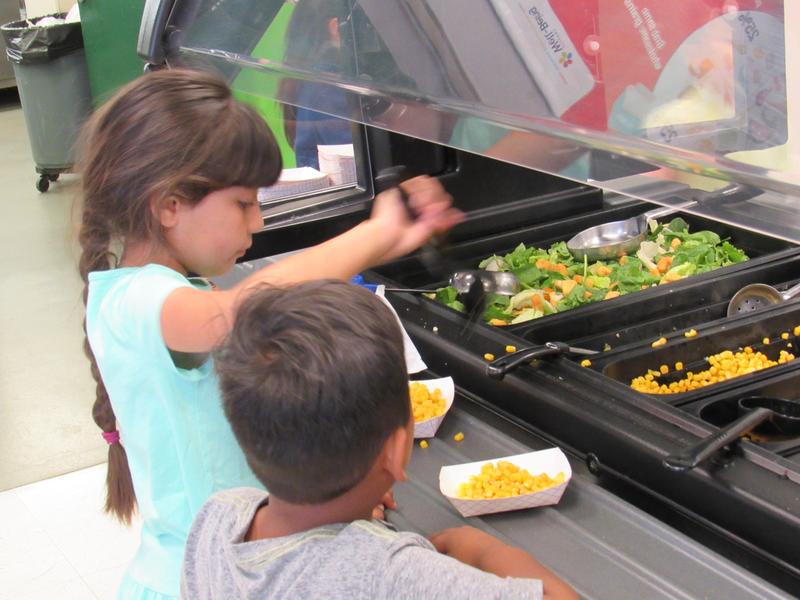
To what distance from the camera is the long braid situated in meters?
1.39

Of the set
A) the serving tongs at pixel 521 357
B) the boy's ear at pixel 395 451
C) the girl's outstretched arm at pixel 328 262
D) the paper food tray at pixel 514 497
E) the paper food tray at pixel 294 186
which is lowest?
the paper food tray at pixel 514 497

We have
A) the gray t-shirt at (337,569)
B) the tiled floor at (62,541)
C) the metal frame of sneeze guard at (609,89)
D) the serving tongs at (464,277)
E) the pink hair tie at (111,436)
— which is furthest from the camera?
the tiled floor at (62,541)

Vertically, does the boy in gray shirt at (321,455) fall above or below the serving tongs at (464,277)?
A: above

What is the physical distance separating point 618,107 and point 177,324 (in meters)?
0.60

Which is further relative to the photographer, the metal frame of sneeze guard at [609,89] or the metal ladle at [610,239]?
the metal ladle at [610,239]

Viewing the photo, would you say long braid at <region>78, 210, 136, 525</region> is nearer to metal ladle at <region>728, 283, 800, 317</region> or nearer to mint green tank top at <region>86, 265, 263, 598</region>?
mint green tank top at <region>86, 265, 263, 598</region>

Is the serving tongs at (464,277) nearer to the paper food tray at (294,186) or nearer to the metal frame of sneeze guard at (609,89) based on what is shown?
the paper food tray at (294,186)

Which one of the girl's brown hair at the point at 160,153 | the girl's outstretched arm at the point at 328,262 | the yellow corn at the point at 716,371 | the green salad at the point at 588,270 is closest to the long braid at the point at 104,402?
the girl's brown hair at the point at 160,153

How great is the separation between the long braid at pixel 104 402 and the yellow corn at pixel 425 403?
1.52 ft

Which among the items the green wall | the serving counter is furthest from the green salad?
the green wall

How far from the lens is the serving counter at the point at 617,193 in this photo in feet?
3.51

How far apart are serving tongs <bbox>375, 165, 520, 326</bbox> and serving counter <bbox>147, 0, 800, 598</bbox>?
0.10ft

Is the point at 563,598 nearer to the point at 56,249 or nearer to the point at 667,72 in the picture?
the point at 667,72

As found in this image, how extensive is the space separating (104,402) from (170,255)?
306 millimetres
